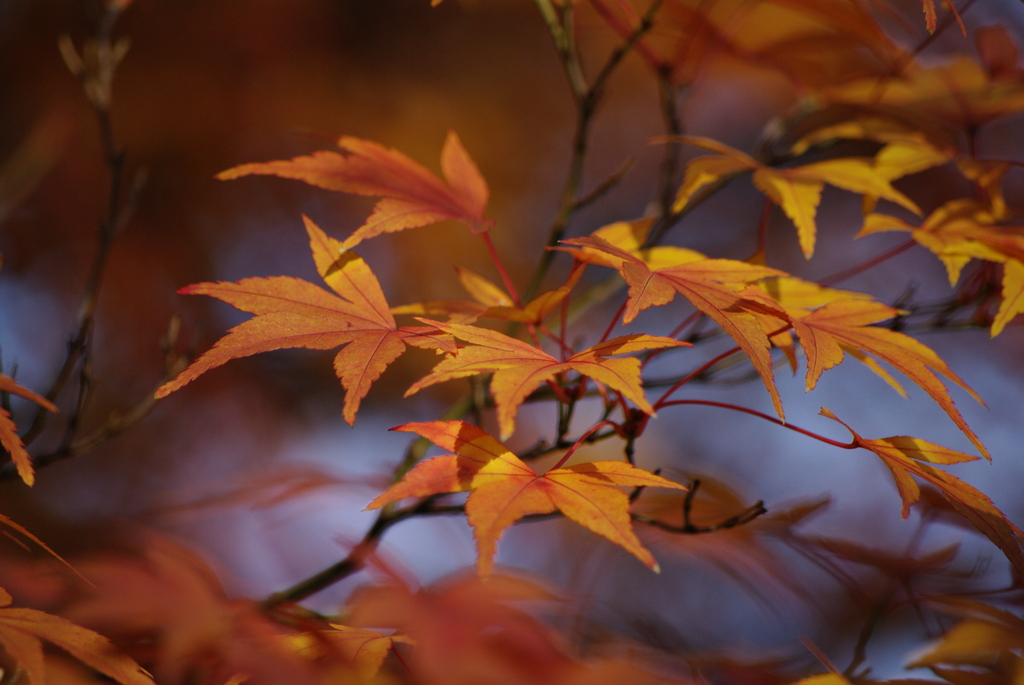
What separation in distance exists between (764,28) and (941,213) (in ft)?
2.68

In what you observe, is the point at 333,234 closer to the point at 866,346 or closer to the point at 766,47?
the point at 766,47

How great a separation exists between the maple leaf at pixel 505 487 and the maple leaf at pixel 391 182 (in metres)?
0.17

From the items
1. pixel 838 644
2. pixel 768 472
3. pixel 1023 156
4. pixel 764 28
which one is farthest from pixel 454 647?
pixel 1023 156

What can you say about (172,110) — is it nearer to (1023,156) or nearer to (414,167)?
(414,167)

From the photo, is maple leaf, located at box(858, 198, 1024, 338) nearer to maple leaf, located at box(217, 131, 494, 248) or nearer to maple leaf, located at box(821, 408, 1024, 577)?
maple leaf, located at box(821, 408, 1024, 577)

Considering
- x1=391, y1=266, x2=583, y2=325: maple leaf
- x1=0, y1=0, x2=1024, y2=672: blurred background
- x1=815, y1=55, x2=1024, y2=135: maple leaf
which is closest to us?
x1=391, y1=266, x2=583, y2=325: maple leaf

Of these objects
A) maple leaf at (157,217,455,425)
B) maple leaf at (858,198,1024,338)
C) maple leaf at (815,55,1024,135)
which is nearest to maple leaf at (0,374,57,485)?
maple leaf at (157,217,455,425)

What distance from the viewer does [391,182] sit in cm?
53

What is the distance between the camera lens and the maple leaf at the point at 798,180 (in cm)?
53

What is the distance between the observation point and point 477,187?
1.88 feet

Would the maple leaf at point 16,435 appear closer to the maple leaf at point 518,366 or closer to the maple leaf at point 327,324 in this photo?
the maple leaf at point 327,324

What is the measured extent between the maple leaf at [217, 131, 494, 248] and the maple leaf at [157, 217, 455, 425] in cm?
4

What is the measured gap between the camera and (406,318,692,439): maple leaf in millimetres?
359

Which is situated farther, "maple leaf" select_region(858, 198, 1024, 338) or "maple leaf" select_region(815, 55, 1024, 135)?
"maple leaf" select_region(815, 55, 1024, 135)
